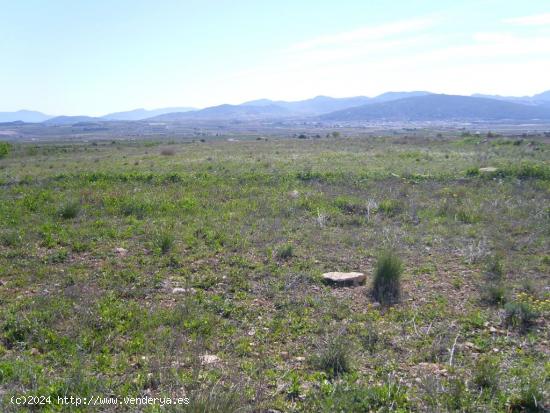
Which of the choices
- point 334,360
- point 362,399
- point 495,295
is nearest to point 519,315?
point 495,295

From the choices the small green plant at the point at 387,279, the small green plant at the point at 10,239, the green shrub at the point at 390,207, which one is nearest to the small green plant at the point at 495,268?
the small green plant at the point at 387,279

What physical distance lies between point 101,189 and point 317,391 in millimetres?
12652

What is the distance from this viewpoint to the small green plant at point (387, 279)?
7.11m

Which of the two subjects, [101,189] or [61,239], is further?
[101,189]

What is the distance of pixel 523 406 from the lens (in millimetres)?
4289

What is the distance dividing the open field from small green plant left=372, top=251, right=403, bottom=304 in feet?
0.87

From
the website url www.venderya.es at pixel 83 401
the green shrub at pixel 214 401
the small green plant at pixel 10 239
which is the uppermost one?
the small green plant at pixel 10 239

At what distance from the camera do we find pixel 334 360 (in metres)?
5.07

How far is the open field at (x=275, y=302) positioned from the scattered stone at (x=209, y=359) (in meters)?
0.03

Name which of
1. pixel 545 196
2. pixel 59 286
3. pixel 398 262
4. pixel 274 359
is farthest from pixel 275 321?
pixel 545 196

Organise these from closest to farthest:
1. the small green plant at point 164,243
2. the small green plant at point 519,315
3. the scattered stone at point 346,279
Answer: the small green plant at point 519,315, the scattered stone at point 346,279, the small green plant at point 164,243

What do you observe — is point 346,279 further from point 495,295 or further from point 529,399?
point 529,399

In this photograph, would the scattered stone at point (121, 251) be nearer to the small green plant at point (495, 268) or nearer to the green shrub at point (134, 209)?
the green shrub at point (134, 209)

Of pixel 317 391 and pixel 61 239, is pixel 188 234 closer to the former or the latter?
pixel 61 239
